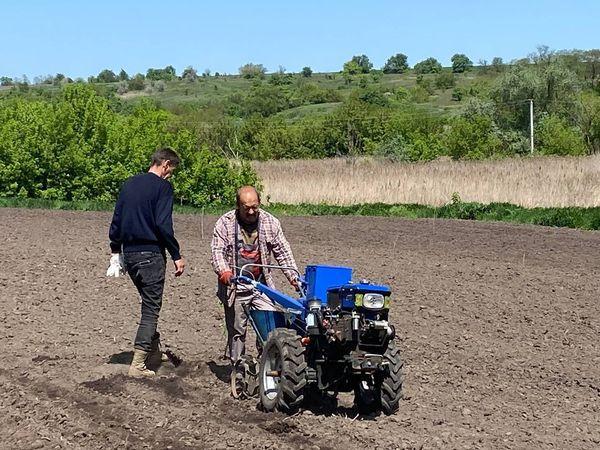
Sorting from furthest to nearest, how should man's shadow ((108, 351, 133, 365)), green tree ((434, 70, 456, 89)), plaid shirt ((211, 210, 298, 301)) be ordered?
green tree ((434, 70, 456, 89)) < man's shadow ((108, 351, 133, 365)) < plaid shirt ((211, 210, 298, 301))

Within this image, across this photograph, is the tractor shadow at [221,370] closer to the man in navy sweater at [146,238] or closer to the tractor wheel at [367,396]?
the man in navy sweater at [146,238]

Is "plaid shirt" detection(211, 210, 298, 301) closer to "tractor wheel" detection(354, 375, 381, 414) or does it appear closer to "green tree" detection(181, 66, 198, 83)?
"tractor wheel" detection(354, 375, 381, 414)

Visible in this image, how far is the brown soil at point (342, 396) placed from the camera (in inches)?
281

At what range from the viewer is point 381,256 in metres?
18.1

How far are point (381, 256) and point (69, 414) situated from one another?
437 inches

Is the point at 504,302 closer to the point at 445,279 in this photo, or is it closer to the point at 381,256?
the point at 445,279

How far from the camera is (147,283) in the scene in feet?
29.4

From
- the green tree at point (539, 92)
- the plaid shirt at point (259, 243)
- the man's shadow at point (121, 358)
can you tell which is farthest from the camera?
the green tree at point (539, 92)

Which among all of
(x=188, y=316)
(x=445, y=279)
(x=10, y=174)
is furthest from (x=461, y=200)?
(x=188, y=316)

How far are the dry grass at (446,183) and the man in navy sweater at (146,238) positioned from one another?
23.7 metres

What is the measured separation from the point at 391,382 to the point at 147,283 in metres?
2.58

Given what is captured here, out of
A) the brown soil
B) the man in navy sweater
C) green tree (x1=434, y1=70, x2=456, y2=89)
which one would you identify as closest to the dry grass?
the brown soil

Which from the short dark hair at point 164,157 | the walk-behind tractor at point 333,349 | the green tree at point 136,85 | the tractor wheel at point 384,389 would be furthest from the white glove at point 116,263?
the green tree at point 136,85

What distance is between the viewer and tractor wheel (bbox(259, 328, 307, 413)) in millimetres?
7383
